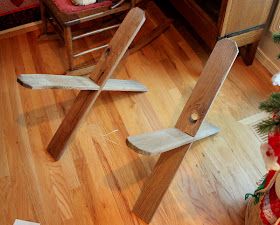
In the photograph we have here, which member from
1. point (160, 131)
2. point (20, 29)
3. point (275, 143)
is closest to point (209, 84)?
point (160, 131)

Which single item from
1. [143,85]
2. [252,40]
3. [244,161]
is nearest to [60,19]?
[143,85]

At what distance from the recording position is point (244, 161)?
1534 mm

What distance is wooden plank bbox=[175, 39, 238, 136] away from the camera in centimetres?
121

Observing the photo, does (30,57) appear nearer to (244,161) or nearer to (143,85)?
(143,85)

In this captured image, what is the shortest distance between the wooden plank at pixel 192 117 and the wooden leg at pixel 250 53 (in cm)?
67

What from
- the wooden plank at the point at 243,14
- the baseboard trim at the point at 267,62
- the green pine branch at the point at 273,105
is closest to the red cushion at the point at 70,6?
the wooden plank at the point at 243,14

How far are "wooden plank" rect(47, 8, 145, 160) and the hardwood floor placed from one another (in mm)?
84

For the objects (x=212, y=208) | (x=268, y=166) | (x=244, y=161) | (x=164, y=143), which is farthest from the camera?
(x=244, y=161)

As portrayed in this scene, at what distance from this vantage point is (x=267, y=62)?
189 centimetres

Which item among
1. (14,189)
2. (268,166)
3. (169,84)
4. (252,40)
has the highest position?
(268,166)

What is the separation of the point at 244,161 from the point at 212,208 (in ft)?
0.90

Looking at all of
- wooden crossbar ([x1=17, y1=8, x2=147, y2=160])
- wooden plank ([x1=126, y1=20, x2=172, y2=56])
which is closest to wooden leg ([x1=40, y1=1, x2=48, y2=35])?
wooden plank ([x1=126, y1=20, x2=172, y2=56])

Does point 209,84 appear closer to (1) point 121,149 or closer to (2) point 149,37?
(1) point 121,149

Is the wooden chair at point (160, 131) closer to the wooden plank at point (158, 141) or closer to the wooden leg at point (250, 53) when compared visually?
the wooden plank at point (158, 141)
